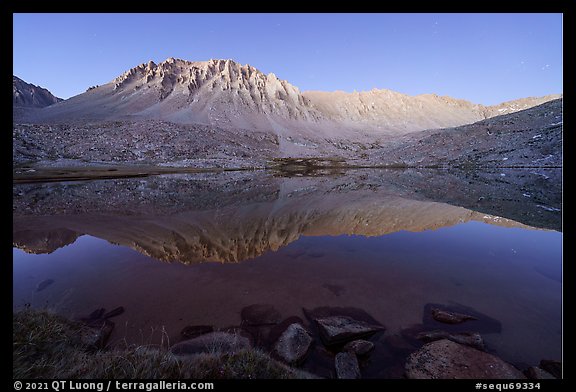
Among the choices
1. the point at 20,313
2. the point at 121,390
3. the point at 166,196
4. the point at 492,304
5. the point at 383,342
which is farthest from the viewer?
the point at 166,196

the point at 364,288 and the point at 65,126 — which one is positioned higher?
the point at 65,126

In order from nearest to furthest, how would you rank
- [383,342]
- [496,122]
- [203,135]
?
[383,342] < [496,122] < [203,135]

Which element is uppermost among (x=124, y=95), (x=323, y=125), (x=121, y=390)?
(x=124, y=95)

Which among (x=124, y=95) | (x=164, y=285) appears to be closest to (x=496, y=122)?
(x=164, y=285)

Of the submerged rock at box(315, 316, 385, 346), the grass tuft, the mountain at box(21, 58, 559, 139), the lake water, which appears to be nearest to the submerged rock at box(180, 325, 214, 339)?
the lake water

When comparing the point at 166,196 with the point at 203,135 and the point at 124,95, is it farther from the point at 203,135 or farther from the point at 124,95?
the point at 124,95

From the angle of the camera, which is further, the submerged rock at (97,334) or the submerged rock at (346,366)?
the submerged rock at (97,334)

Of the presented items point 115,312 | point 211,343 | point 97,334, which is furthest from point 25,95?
point 211,343

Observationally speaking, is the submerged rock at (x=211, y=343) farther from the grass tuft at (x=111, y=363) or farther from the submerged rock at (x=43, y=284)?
the submerged rock at (x=43, y=284)

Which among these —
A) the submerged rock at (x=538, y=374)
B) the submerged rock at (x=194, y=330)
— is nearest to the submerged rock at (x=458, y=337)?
the submerged rock at (x=538, y=374)
